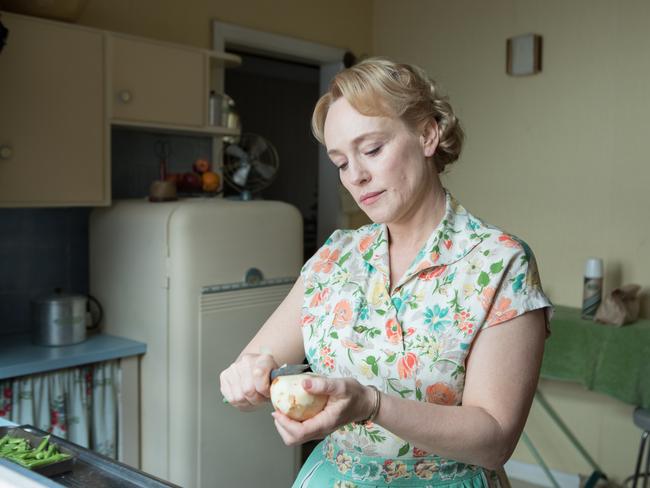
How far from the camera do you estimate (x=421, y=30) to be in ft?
13.0

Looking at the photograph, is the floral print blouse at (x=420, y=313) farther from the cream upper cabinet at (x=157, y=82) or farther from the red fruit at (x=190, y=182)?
the red fruit at (x=190, y=182)

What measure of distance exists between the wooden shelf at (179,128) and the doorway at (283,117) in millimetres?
2175

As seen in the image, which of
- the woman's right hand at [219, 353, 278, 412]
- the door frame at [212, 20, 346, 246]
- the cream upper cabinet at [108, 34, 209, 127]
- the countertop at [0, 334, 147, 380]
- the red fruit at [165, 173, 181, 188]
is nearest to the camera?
the woman's right hand at [219, 353, 278, 412]

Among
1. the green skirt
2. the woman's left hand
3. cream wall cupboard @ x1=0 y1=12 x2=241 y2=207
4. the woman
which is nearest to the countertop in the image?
cream wall cupboard @ x1=0 y1=12 x2=241 y2=207

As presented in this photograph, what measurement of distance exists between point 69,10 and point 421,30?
202 centimetres

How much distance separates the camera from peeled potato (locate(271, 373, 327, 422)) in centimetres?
103

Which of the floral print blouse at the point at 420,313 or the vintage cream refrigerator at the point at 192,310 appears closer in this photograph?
the floral print blouse at the point at 420,313

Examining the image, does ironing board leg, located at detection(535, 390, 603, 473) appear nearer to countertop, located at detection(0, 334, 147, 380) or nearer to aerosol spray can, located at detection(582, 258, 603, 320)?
aerosol spray can, located at detection(582, 258, 603, 320)

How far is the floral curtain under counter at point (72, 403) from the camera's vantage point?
2.36 meters

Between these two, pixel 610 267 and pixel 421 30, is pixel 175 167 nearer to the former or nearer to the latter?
pixel 421 30

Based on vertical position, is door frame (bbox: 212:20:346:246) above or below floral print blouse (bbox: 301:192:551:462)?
above

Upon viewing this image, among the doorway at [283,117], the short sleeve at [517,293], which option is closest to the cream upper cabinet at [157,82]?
the short sleeve at [517,293]

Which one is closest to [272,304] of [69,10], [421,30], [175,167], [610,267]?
[175,167]

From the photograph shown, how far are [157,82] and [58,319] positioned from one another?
95cm
